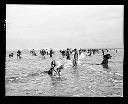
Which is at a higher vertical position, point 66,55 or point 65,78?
point 66,55

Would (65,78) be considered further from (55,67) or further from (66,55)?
(66,55)

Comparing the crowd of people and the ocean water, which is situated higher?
the crowd of people

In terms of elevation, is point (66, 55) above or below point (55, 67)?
above

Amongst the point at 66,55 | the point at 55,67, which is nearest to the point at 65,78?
the point at 55,67

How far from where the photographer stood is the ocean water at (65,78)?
9.29ft

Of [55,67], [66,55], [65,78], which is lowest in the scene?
[65,78]

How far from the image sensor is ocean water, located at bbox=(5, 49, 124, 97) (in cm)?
283

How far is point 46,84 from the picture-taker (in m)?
2.87

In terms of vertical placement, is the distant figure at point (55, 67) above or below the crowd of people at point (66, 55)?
below

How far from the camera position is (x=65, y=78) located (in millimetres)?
2891

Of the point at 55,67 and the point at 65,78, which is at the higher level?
the point at 55,67
